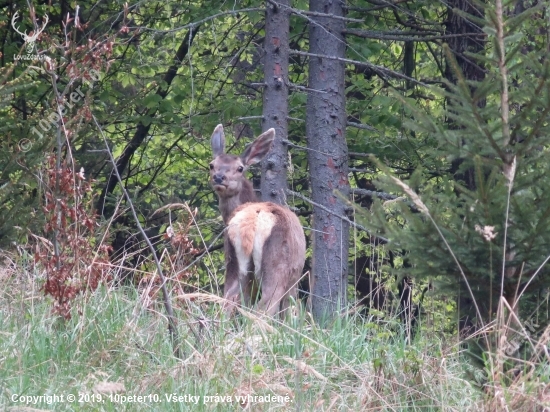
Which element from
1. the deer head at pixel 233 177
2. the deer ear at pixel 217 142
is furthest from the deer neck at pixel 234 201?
the deer ear at pixel 217 142

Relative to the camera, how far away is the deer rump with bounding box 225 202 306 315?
796 cm

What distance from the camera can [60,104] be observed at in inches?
245

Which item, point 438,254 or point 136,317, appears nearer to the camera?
point 438,254

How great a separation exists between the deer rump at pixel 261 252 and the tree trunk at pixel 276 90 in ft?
5.87

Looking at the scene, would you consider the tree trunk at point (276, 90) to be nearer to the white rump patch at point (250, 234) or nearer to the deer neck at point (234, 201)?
the deer neck at point (234, 201)

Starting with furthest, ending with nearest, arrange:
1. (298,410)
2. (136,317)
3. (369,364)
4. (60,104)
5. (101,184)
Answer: (101,184) < (60,104) < (136,317) < (369,364) < (298,410)

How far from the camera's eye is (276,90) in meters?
9.88

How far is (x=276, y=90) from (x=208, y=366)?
5.56 meters

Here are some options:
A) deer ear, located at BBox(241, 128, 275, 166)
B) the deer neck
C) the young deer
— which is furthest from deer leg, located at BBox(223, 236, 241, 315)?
the deer neck

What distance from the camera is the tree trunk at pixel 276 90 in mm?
9867

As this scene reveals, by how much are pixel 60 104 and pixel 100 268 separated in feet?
4.01

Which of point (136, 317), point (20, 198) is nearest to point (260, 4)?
point (20, 198)

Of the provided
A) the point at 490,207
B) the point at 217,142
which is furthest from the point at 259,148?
the point at 490,207

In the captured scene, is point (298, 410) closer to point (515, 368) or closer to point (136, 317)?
point (515, 368)
